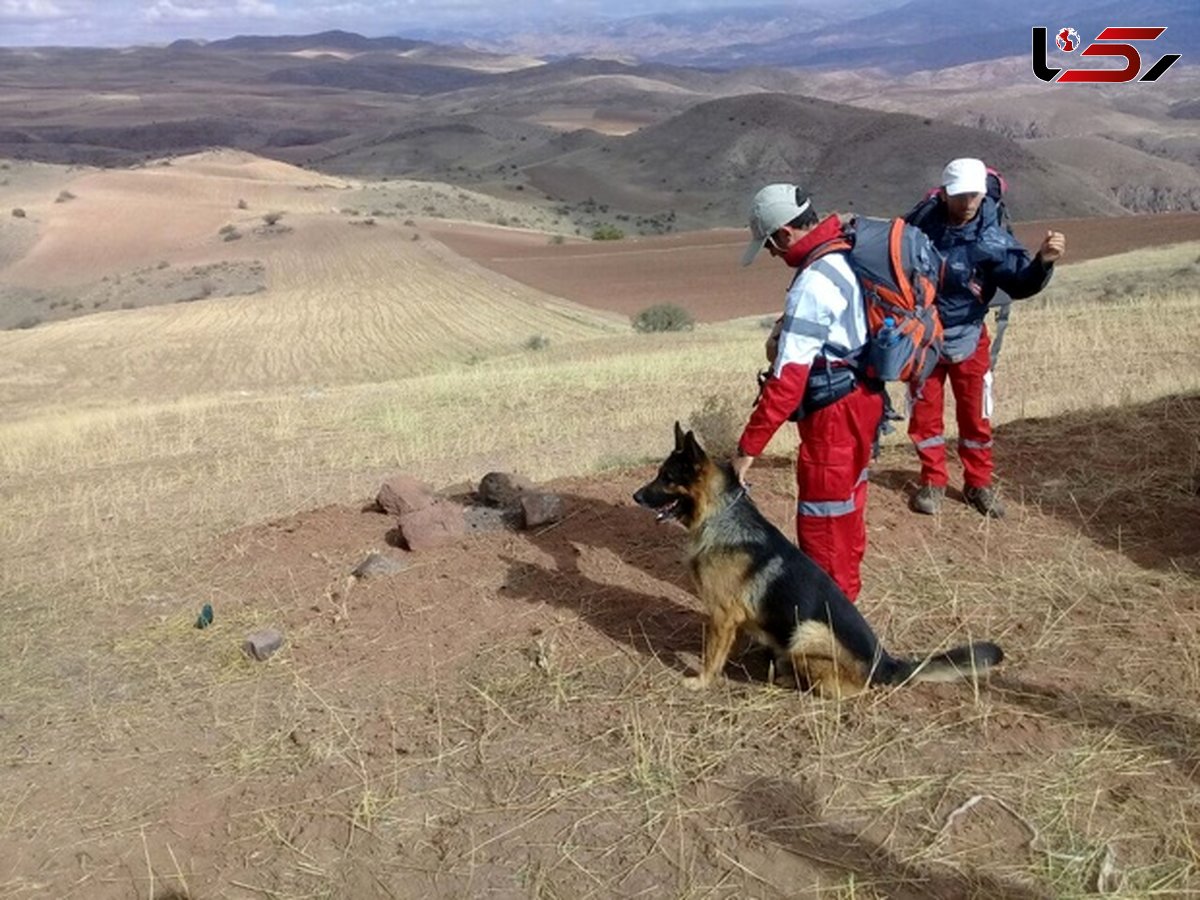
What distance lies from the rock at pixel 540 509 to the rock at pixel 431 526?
0.42 metres

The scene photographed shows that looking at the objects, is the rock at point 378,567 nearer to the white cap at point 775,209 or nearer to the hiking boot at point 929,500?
the white cap at point 775,209

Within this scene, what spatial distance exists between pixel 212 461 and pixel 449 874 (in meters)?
9.96

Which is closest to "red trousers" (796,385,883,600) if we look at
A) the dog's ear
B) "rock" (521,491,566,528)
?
the dog's ear

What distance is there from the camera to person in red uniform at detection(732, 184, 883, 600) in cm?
452

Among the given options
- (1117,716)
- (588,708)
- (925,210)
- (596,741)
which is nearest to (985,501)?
(925,210)

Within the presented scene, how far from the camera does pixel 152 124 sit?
138375mm

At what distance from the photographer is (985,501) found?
22.0ft

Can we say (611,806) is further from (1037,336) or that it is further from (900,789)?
(1037,336)

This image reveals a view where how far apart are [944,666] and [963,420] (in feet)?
8.42

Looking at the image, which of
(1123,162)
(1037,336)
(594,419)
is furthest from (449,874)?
(1123,162)

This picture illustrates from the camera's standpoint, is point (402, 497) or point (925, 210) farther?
point (402, 497)

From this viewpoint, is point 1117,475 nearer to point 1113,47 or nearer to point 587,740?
point 1113,47

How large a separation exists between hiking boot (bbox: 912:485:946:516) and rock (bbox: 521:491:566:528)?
7.47ft

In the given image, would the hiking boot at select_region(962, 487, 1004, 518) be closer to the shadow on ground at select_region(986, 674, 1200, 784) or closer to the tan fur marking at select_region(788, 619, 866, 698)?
the shadow on ground at select_region(986, 674, 1200, 784)
